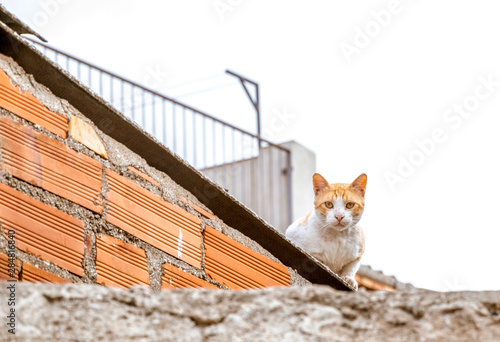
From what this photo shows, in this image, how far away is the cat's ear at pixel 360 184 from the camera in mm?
5108

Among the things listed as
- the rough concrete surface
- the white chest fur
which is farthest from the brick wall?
the white chest fur

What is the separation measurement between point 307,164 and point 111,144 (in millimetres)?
6134

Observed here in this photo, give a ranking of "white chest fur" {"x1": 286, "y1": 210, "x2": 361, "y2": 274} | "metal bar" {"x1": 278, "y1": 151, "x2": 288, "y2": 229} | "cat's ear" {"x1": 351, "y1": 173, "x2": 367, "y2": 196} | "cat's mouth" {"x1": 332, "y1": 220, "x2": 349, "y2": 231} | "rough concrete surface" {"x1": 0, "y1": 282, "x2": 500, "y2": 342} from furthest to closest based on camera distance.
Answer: "metal bar" {"x1": 278, "y1": 151, "x2": 288, "y2": 229}
"cat's ear" {"x1": 351, "y1": 173, "x2": 367, "y2": 196}
"cat's mouth" {"x1": 332, "y1": 220, "x2": 349, "y2": 231}
"white chest fur" {"x1": 286, "y1": 210, "x2": 361, "y2": 274}
"rough concrete surface" {"x1": 0, "y1": 282, "x2": 500, "y2": 342}

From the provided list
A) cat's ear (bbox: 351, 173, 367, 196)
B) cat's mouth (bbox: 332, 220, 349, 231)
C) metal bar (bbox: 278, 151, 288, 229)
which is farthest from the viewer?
metal bar (bbox: 278, 151, 288, 229)

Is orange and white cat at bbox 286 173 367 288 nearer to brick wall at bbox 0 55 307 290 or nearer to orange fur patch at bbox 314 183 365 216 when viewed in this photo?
orange fur patch at bbox 314 183 365 216

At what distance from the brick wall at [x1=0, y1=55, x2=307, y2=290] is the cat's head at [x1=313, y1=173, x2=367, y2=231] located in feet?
7.08

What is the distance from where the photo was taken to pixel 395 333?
1269 mm

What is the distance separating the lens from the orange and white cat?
4707 millimetres

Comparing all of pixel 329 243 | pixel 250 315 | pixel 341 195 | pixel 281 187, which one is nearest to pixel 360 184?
pixel 341 195

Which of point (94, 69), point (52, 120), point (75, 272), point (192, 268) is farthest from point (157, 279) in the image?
point (94, 69)

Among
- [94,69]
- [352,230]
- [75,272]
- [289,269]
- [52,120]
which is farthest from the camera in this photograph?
[94,69]

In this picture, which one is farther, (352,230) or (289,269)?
(352,230)

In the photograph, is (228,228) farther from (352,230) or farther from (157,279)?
(352,230)

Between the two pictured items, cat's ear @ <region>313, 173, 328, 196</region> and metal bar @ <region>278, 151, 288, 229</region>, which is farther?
metal bar @ <region>278, 151, 288, 229</region>
